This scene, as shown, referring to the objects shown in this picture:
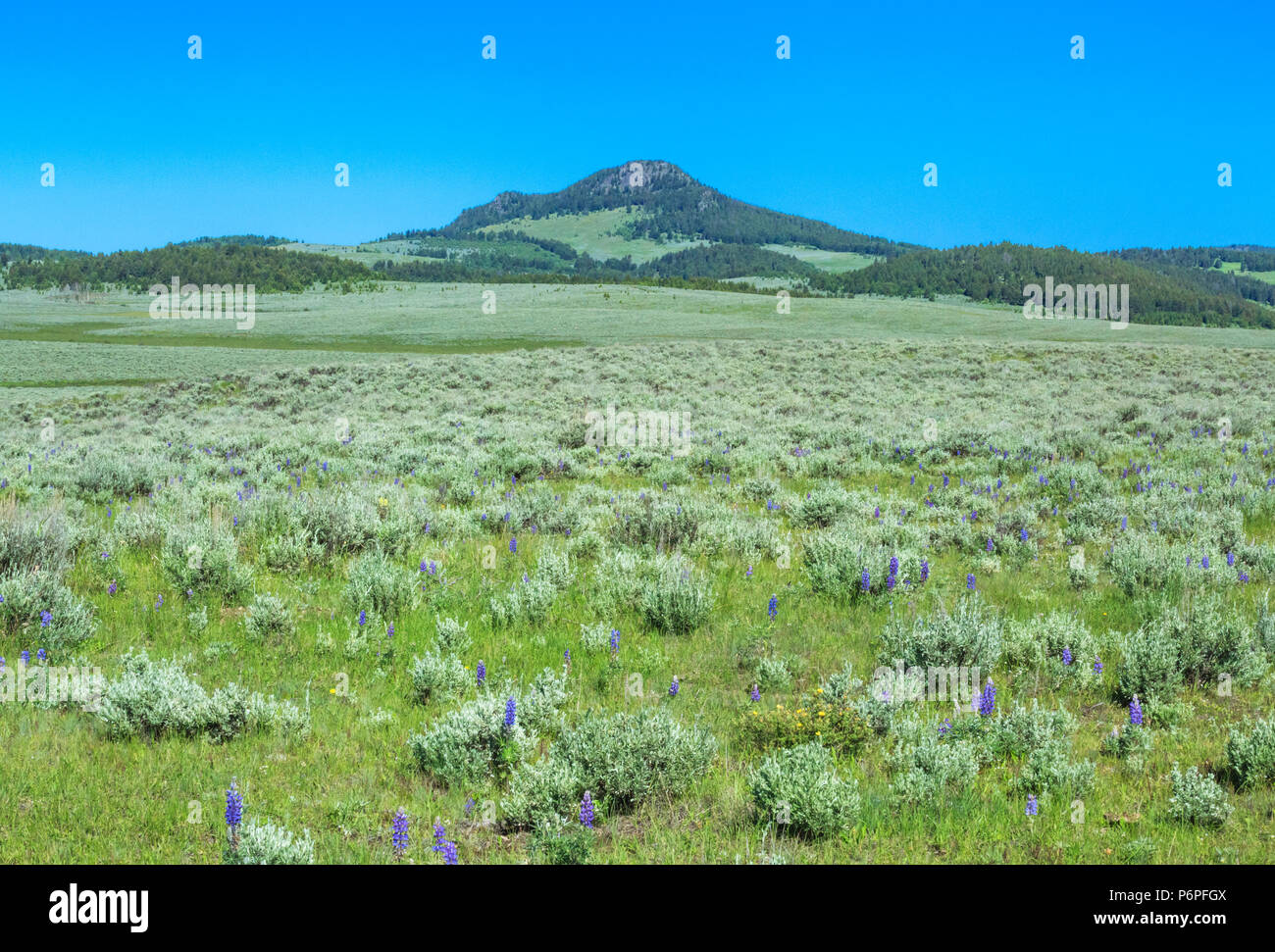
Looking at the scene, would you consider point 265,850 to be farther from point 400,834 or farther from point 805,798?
point 805,798

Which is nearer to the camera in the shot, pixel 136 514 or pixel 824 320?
pixel 136 514

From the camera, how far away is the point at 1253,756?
151 inches

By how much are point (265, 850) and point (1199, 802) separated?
421cm

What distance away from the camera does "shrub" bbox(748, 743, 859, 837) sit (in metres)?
3.45

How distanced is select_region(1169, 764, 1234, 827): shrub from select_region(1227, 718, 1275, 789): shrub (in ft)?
1.26

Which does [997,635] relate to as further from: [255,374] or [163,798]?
[255,374]

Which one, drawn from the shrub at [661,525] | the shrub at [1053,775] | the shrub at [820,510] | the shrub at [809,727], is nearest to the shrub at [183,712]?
the shrub at [809,727]

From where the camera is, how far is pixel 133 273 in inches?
6284

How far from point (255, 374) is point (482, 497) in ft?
106

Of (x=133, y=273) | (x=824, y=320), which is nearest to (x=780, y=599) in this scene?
(x=824, y=320)

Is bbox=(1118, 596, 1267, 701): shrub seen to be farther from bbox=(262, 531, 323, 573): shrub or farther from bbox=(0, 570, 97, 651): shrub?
bbox=(0, 570, 97, 651): shrub

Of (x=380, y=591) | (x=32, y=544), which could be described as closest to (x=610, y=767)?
(x=380, y=591)

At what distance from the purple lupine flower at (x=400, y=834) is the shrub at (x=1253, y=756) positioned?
4173 mm
